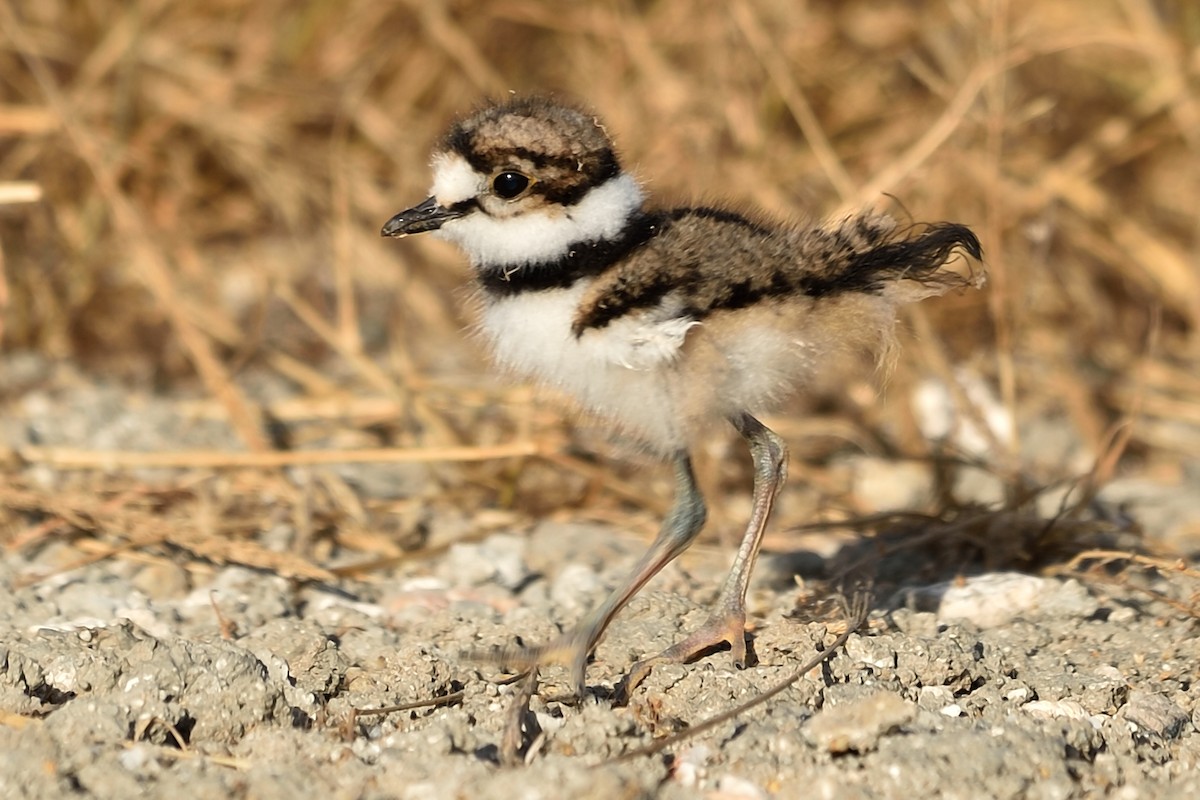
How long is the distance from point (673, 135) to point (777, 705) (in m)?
2.56

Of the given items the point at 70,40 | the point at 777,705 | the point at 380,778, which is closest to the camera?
the point at 380,778

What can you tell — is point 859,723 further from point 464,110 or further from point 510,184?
point 464,110

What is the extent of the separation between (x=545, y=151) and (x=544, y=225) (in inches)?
4.7

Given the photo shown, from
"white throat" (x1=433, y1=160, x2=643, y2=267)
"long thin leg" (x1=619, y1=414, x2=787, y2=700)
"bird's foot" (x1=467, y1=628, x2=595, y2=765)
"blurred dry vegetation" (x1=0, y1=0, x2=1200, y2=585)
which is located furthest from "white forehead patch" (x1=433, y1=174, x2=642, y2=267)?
"blurred dry vegetation" (x1=0, y1=0, x2=1200, y2=585)

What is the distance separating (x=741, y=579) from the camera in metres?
2.48

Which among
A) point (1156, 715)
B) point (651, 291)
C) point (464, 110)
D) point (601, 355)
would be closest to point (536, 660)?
point (601, 355)

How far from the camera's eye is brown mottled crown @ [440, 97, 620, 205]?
239cm

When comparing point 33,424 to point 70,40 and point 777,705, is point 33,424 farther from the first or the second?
point 777,705

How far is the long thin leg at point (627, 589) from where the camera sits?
236 centimetres


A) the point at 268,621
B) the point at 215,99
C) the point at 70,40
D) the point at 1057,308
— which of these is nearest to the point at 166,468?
the point at 268,621

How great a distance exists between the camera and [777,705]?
2.26 metres

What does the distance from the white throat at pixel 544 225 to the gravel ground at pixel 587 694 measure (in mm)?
657

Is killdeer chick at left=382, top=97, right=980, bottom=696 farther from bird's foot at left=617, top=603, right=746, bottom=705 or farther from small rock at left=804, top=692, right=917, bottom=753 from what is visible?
small rock at left=804, top=692, right=917, bottom=753

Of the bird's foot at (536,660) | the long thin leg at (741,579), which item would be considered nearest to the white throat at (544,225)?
the long thin leg at (741,579)
